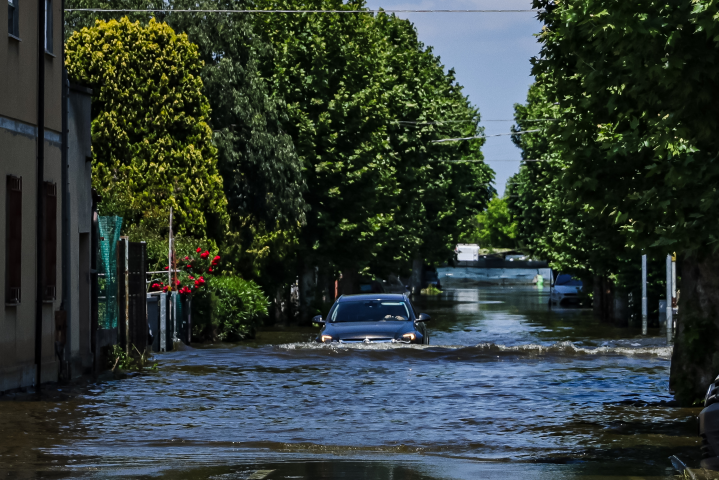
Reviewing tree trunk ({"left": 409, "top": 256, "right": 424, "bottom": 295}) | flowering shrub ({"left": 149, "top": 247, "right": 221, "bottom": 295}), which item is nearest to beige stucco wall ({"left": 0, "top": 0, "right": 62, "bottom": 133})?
flowering shrub ({"left": 149, "top": 247, "right": 221, "bottom": 295})

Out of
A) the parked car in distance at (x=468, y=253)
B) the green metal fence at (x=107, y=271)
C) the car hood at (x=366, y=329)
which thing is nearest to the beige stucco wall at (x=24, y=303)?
the green metal fence at (x=107, y=271)

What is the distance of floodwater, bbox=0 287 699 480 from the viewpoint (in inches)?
416

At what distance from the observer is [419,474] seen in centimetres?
980

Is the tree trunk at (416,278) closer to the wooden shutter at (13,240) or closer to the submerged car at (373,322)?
the submerged car at (373,322)

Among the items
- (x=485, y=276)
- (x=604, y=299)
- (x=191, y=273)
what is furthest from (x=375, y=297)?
(x=485, y=276)

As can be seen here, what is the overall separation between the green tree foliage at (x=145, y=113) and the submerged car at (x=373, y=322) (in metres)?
11.6

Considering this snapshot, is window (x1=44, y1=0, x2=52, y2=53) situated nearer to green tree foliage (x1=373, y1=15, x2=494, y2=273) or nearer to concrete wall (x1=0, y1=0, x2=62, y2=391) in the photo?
concrete wall (x1=0, y1=0, x2=62, y2=391)

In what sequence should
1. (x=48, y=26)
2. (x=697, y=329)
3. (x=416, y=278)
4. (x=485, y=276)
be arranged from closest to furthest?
(x=697, y=329)
(x=48, y=26)
(x=416, y=278)
(x=485, y=276)

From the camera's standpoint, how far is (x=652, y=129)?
1170cm

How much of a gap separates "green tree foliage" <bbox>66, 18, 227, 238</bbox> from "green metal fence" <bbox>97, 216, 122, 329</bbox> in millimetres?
13431

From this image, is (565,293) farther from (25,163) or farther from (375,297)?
(25,163)

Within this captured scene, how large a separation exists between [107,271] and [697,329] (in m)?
10.1

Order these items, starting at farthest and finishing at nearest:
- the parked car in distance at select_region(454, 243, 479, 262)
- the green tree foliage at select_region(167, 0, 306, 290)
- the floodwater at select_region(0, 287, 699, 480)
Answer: the parked car in distance at select_region(454, 243, 479, 262)
the green tree foliage at select_region(167, 0, 306, 290)
the floodwater at select_region(0, 287, 699, 480)

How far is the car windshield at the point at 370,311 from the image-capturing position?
23859 mm
